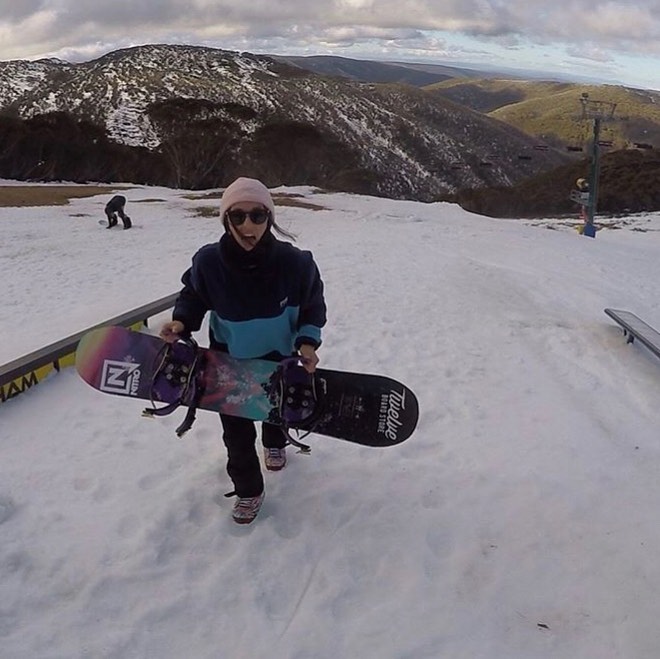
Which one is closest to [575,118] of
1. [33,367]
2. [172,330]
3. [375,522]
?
[33,367]

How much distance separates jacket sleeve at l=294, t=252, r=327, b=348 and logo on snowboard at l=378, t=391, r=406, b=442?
703mm

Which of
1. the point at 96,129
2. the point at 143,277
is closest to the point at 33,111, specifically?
the point at 96,129

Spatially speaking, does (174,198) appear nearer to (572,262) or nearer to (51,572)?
(572,262)

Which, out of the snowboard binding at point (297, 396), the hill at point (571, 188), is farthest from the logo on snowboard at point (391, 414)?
the hill at point (571, 188)

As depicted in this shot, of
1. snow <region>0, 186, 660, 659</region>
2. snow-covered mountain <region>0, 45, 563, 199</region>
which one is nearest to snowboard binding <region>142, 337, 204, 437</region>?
snow <region>0, 186, 660, 659</region>

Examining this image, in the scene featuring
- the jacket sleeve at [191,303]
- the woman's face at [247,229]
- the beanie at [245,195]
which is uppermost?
the beanie at [245,195]

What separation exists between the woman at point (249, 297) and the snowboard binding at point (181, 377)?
0.17 metres

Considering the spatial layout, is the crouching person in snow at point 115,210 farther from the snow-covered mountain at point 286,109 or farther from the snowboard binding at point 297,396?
the snow-covered mountain at point 286,109

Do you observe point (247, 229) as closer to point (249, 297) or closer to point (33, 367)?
point (249, 297)

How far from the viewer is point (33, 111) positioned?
73.5 meters

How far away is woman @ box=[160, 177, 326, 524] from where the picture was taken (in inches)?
121

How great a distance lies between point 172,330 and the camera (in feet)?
10.5

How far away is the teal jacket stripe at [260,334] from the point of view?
325 centimetres

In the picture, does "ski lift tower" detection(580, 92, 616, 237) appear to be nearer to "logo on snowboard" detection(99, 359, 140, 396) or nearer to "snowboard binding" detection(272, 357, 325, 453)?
"snowboard binding" detection(272, 357, 325, 453)
